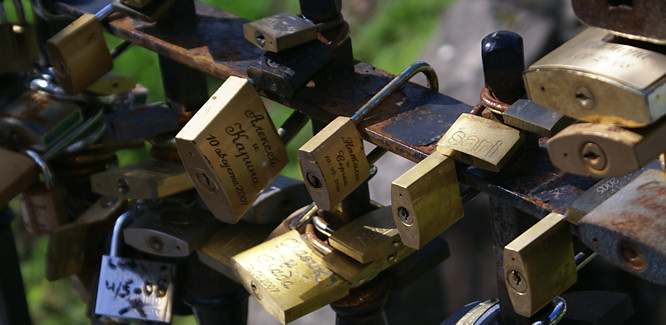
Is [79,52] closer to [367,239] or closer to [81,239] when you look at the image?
[81,239]

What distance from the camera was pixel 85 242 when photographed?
114 centimetres

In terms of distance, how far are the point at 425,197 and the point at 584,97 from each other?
0.16 meters

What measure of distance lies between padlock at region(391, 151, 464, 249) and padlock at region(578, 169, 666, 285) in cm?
12

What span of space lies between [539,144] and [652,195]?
0.14 m

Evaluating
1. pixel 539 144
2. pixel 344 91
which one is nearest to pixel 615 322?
pixel 539 144

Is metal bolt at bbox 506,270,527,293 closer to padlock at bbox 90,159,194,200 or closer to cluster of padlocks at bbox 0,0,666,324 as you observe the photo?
cluster of padlocks at bbox 0,0,666,324

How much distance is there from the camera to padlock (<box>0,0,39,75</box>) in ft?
3.86

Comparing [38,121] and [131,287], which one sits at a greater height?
[38,121]

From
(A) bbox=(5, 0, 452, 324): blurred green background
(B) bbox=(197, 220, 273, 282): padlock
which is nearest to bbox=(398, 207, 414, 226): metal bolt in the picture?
(B) bbox=(197, 220, 273, 282): padlock

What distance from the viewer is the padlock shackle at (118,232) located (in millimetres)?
1059

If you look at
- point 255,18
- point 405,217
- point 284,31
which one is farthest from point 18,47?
point 255,18

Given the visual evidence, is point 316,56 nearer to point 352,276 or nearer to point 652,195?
point 352,276

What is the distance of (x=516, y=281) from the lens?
625 mm

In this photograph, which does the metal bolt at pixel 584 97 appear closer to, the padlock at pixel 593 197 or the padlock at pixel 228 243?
the padlock at pixel 593 197
